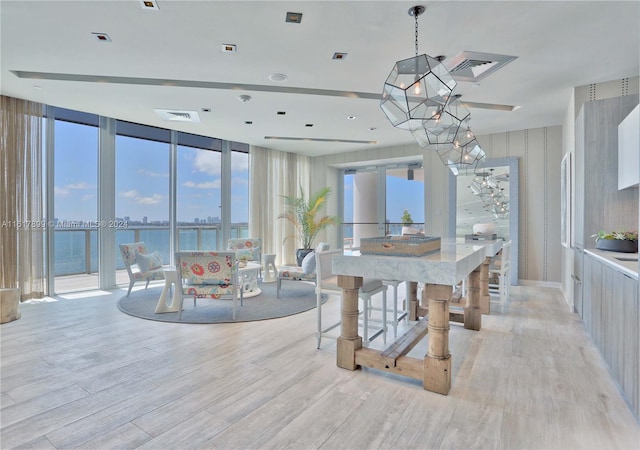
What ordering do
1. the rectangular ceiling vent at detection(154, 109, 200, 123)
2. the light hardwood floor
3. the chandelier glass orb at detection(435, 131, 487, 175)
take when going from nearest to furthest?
the light hardwood floor < the chandelier glass orb at detection(435, 131, 487, 175) < the rectangular ceiling vent at detection(154, 109, 200, 123)

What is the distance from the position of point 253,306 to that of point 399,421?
2.90m

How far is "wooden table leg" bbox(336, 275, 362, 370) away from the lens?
2596 millimetres

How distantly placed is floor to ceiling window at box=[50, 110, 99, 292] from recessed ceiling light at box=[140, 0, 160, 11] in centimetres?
380

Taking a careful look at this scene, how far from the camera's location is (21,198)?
4715mm

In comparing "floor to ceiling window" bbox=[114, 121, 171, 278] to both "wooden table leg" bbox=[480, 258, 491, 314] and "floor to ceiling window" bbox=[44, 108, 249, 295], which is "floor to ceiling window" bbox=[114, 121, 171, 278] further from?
"wooden table leg" bbox=[480, 258, 491, 314]

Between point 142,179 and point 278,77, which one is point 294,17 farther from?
point 142,179

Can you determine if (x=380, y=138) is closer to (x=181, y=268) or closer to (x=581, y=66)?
(x=581, y=66)

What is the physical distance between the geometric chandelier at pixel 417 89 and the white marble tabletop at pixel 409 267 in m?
1.01

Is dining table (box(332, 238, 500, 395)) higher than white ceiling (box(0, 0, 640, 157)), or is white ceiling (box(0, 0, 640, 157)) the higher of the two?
white ceiling (box(0, 0, 640, 157))

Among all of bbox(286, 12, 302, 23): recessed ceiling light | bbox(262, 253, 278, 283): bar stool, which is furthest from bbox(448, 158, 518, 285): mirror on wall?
bbox(286, 12, 302, 23): recessed ceiling light

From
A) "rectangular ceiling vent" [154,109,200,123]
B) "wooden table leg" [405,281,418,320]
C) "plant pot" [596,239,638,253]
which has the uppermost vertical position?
"rectangular ceiling vent" [154,109,200,123]

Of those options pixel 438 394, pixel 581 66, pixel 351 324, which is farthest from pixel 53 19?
pixel 581 66

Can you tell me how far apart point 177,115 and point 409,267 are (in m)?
4.69

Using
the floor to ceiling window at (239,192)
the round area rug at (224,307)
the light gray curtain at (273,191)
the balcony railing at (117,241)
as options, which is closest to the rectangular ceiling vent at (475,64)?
the round area rug at (224,307)
